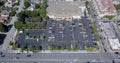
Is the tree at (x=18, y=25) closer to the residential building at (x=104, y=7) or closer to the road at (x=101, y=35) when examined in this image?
the road at (x=101, y=35)

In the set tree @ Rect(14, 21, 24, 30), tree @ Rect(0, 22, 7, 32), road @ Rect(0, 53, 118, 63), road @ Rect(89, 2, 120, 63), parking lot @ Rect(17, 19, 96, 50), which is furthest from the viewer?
tree @ Rect(14, 21, 24, 30)

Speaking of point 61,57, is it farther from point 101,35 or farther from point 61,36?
point 101,35

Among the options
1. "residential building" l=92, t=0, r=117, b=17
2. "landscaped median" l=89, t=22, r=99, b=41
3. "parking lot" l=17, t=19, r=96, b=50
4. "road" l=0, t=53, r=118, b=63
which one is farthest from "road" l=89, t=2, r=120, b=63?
"parking lot" l=17, t=19, r=96, b=50

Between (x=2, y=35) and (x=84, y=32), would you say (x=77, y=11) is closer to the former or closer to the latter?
(x=84, y=32)

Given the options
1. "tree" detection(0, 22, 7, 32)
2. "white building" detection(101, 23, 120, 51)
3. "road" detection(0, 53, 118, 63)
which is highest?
"tree" detection(0, 22, 7, 32)

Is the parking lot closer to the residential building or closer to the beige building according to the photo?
the beige building

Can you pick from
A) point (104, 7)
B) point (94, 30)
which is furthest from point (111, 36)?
point (104, 7)
